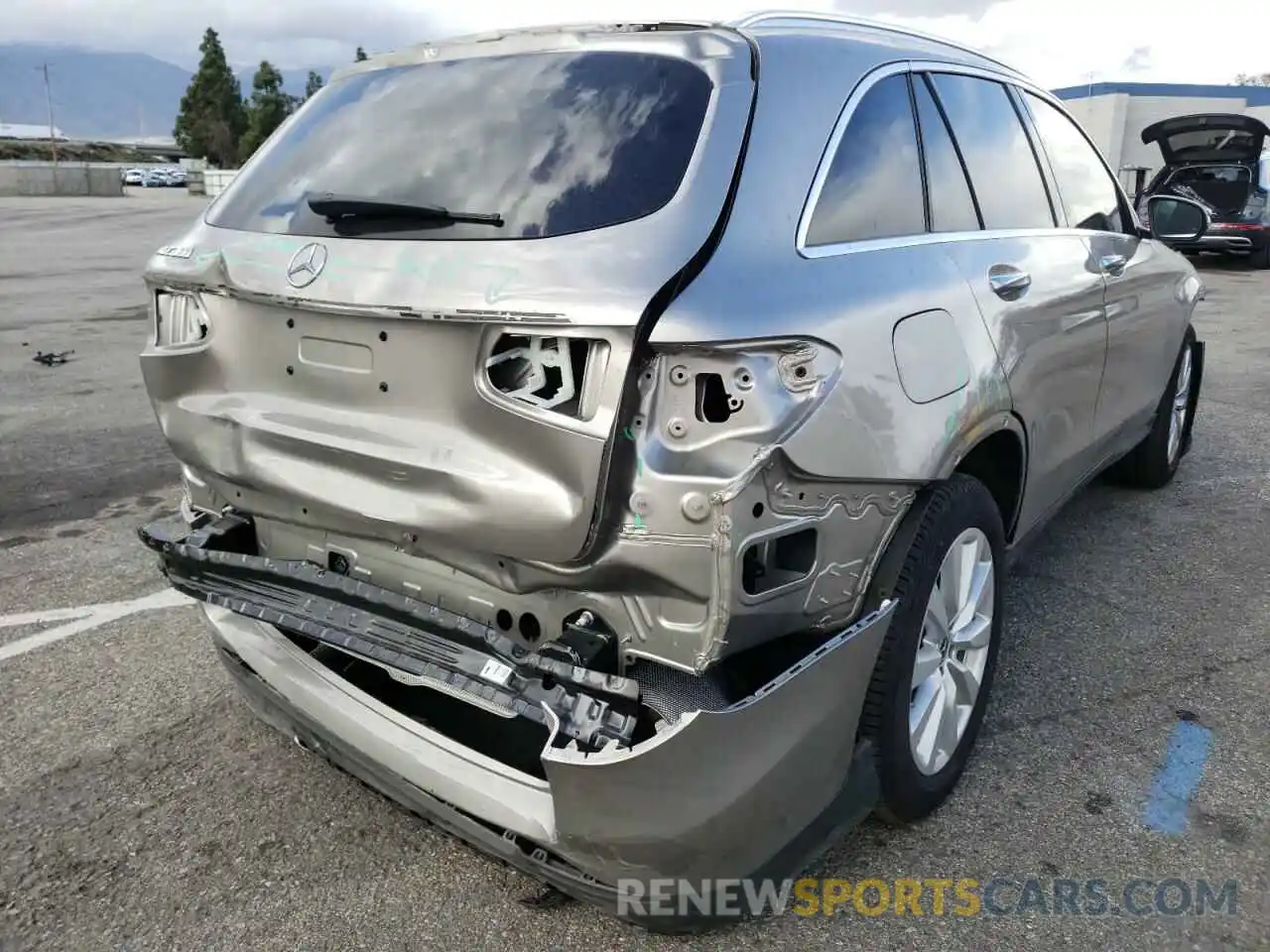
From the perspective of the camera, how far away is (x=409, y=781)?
2232 millimetres

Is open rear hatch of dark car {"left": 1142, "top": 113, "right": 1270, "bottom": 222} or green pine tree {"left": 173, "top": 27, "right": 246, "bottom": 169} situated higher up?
green pine tree {"left": 173, "top": 27, "right": 246, "bottom": 169}

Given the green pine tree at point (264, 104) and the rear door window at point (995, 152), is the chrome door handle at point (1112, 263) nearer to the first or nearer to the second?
the rear door window at point (995, 152)

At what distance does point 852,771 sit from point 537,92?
5.53 feet

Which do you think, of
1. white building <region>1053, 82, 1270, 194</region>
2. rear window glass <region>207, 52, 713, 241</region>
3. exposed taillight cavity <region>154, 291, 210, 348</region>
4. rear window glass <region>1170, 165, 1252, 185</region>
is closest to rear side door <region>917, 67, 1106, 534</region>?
rear window glass <region>207, 52, 713, 241</region>

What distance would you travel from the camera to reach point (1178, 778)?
290 cm

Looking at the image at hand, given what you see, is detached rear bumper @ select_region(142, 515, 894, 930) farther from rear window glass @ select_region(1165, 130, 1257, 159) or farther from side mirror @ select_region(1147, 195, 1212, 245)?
rear window glass @ select_region(1165, 130, 1257, 159)

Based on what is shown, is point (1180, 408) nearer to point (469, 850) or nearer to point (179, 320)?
point (469, 850)

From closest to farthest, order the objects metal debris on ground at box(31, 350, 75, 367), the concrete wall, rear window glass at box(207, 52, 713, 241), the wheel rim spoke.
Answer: rear window glass at box(207, 52, 713, 241) → the wheel rim spoke → metal debris on ground at box(31, 350, 75, 367) → the concrete wall

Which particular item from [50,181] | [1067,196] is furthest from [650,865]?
[50,181]

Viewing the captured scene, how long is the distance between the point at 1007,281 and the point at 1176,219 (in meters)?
2.20

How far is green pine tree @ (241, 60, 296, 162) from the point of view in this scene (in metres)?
69.5

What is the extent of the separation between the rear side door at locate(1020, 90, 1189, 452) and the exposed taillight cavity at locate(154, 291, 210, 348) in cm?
272

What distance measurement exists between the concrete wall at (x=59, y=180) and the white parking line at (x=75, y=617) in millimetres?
47425

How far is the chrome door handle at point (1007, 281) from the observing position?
2.84m
